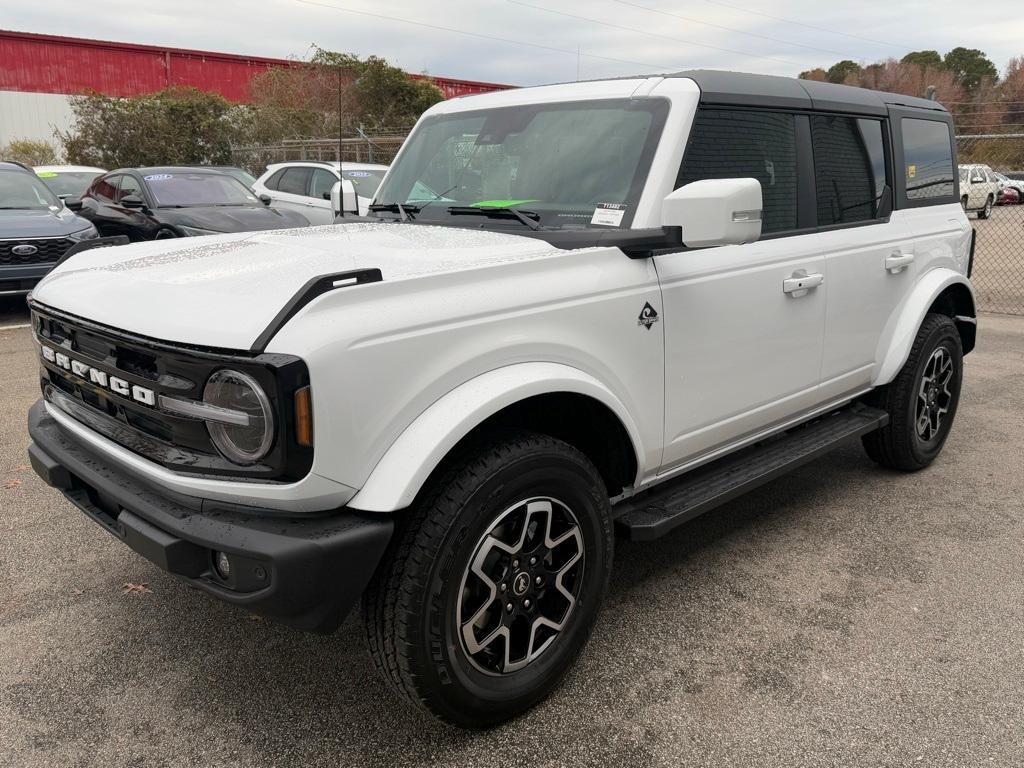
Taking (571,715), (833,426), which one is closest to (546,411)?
(571,715)

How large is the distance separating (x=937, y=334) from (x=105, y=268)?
3909 mm

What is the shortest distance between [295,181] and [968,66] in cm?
7723

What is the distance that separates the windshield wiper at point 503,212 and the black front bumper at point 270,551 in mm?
1328

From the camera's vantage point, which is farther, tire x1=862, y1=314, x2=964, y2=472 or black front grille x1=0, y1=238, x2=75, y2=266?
black front grille x1=0, y1=238, x2=75, y2=266

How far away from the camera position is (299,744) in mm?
2383

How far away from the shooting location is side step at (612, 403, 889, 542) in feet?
9.46

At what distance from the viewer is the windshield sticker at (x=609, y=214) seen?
283 cm

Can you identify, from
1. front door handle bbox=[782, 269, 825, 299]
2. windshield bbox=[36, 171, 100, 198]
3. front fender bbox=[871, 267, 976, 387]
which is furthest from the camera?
windshield bbox=[36, 171, 100, 198]

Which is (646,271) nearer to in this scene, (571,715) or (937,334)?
(571,715)

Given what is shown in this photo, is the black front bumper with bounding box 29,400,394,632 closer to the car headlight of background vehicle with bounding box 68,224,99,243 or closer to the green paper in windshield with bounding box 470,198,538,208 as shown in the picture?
the green paper in windshield with bounding box 470,198,538,208

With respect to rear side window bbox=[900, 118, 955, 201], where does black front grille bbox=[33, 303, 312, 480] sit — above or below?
below

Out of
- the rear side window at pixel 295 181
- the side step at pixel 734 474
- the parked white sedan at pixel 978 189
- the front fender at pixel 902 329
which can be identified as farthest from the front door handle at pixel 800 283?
the parked white sedan at pixel 978 189

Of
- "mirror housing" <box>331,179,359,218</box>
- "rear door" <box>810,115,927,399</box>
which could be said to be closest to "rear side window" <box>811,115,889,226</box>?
"rear door" <box>810,115,927,399</box>

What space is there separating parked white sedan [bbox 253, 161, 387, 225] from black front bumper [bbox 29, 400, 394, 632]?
906 cm
